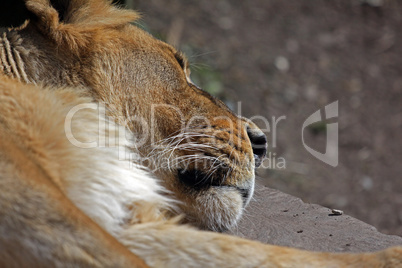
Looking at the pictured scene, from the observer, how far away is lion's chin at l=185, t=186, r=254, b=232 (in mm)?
2324

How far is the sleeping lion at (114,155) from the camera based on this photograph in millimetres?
1593

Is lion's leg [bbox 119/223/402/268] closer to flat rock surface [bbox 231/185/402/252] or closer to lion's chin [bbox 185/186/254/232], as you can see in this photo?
lion's chin [bbox 185/186/254/232]

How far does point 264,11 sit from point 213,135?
4936 millimetres

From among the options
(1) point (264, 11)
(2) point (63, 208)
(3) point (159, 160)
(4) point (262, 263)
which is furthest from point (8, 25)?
(1) point (264, 11)

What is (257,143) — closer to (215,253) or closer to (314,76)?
(215,253)

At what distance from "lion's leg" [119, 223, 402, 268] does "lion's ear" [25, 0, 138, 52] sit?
32.8 inches

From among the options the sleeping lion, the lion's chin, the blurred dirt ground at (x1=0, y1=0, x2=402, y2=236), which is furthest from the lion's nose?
the blurred dirt ground at (x1=0, y1=0, x2=402, y2=236)

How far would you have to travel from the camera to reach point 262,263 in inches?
71.4

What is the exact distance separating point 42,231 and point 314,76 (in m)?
5.37

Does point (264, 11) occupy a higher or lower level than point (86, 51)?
higher

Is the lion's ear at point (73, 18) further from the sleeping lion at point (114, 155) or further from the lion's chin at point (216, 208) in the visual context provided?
the lion's chin at point (216, 208)

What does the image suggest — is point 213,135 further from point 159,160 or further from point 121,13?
point 121,13

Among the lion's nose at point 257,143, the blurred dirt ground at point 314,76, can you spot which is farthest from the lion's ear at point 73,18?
the blurred dirt ground at point 314,76

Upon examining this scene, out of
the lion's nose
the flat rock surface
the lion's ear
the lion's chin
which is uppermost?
the lion's ear
